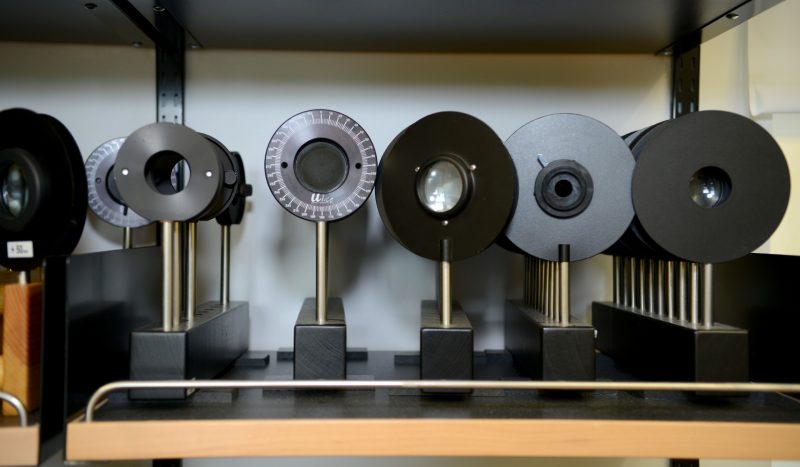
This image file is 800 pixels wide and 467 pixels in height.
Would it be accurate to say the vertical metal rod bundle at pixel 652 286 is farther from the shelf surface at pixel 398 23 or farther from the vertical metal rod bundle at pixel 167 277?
the vertical metal rod bundle at pixel 167 277

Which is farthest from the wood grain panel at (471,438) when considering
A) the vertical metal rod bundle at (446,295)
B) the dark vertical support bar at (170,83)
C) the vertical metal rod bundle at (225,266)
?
the dark vertical support bar at (170,83)

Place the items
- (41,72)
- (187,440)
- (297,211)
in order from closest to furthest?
(187,440), (297,211), (41,72)

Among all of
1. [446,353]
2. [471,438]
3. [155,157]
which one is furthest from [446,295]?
[155,157]

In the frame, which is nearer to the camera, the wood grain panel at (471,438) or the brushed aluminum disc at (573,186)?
the wood grain panel at (471,438)

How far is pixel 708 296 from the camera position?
0.68 metres

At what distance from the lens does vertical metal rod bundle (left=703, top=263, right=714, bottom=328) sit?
67 cm

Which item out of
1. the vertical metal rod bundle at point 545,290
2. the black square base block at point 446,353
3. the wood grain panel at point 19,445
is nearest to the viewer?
the wood grain panel at point 19,445

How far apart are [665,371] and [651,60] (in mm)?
610

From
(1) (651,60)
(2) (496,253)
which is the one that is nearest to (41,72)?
(2) (496,253)

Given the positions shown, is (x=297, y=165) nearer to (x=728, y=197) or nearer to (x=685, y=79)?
(x=728, y=197)

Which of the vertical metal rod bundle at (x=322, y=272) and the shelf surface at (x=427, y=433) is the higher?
the vertical metal rod bundle at (x=322, y=272)

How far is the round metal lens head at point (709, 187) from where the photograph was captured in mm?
679

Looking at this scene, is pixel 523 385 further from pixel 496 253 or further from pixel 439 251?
pixel 496 253

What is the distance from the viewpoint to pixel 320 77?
985mm
